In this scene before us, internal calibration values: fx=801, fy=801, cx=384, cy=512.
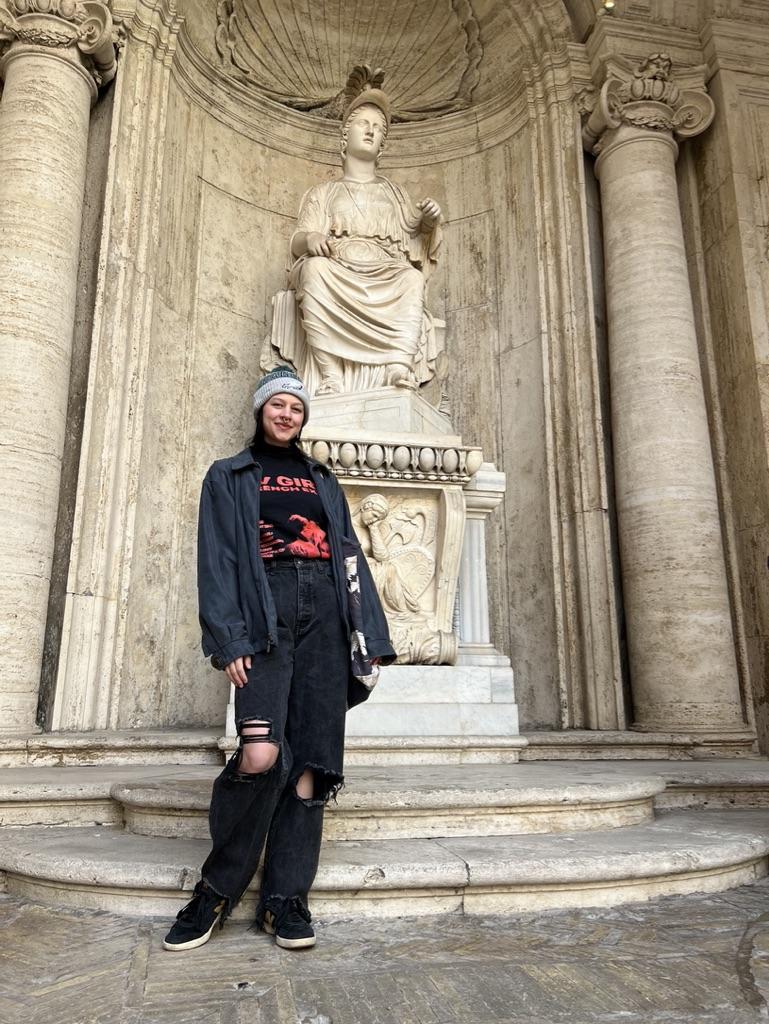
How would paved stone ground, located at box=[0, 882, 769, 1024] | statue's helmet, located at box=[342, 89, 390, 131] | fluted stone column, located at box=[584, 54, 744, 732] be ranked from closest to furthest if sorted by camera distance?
paved stone ground, located at box=[0, 882, 769, 1024] → fluted stone column, located at box=[584, 54, 744, 732] → statue's helmet, located at box=[342, 89, 390, 131]

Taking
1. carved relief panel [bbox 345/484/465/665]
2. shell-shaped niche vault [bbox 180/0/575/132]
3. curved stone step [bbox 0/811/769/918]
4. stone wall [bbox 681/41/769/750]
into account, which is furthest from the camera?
shell-shaped niche vault [bbox 180/0/575/132]

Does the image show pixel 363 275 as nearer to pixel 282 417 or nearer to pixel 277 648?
pixel 282 417

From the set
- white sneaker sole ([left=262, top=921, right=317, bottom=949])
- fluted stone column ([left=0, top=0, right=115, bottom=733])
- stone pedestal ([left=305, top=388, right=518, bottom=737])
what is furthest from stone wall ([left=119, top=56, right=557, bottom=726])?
white sneaker sole ([left=262, top=921, right=317, bottom=949])

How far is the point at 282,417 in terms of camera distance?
2166 mm

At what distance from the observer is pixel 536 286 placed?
6.31 meters

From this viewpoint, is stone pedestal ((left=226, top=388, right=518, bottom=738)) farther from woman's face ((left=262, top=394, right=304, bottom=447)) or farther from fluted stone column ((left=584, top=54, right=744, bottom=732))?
woman's face ((left=262, top=394, right=304, bottom=447))

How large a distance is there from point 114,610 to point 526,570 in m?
2.90

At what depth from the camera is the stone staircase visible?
6.95 feet

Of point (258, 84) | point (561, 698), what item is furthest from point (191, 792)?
point (258, 84)

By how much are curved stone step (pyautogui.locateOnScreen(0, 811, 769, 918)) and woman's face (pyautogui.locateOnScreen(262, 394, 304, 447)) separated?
115cm

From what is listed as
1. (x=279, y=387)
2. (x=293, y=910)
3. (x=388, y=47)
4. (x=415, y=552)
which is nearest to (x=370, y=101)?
(x=388, y=47)

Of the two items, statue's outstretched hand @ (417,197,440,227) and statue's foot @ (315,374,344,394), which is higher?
statue's outstretched hand @ (417,197,440,227)

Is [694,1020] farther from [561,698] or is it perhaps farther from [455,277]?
[455,277]

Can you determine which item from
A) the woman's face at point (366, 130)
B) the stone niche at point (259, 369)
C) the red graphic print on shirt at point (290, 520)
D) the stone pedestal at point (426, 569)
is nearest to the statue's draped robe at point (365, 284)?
the woman's face at point (366, 130)
